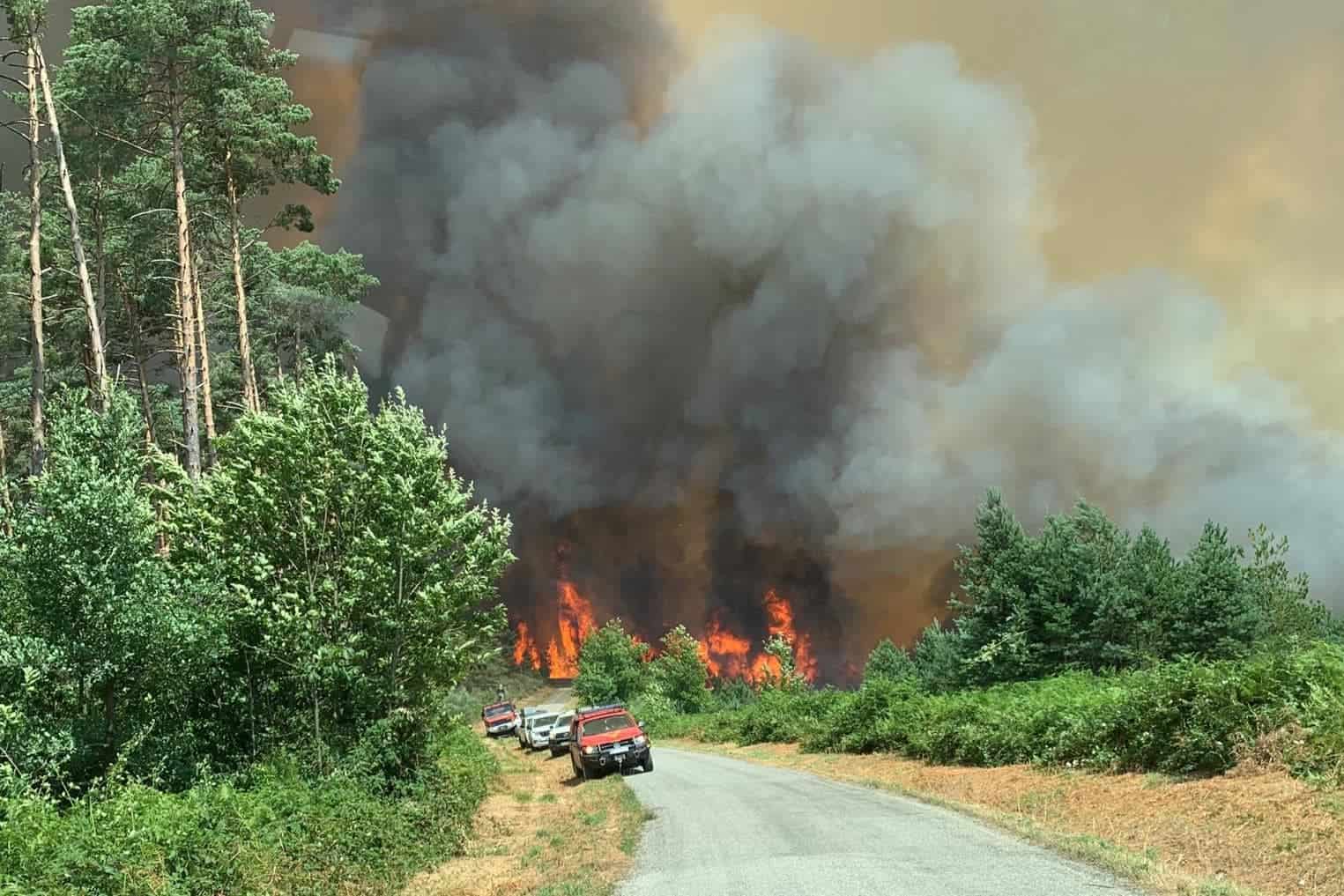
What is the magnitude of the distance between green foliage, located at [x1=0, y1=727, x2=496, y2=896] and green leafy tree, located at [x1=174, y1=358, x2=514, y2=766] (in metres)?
1.61

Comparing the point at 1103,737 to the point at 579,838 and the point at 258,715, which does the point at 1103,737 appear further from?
the point at 258,715

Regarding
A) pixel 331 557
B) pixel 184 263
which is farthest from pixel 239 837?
pixel 184 263

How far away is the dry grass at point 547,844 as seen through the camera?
541 inches

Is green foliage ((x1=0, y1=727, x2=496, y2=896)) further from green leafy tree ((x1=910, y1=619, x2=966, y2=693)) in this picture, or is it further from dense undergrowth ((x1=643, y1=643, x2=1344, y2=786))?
green leafy tree ((x1=910, y1=619, x2=966, y2=693))

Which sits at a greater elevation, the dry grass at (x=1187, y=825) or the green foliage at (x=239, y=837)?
the green foliage at (x=239, y=837)

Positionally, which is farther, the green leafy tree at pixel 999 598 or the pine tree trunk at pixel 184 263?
the green leafy tree at pixel 999 598

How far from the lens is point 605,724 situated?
104 feet

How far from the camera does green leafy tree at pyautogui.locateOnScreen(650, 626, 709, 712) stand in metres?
80.9

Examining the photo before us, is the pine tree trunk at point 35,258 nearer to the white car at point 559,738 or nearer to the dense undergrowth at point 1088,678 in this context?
the dense undergrowth at point 1088,678

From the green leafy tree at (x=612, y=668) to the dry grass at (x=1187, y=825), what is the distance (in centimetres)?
6438

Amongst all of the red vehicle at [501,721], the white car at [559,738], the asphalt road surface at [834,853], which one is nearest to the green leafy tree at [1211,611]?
the white car at [559,738]

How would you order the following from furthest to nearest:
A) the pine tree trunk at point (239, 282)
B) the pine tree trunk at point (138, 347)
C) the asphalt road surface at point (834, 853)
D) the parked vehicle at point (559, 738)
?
the parked vehicle at point (559, 738) → the pine tree trunk at point (138, 347) → the pine tree trunk at point (239, 282) → the asphalt road surface at point (834, 853)

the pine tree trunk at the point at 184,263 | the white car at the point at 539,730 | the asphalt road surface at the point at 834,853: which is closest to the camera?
the asphalt road surface at the point at 834,853

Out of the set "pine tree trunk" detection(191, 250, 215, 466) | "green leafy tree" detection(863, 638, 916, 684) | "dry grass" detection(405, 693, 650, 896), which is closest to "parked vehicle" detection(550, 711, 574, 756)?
"dry grass" detection(405, 693, 650, 896)
